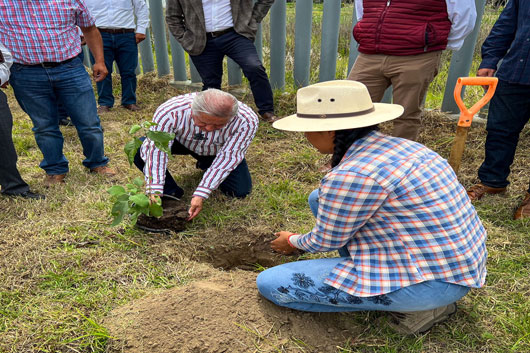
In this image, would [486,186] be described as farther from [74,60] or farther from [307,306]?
[74,60]

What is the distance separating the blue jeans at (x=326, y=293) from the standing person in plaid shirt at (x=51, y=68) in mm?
2215

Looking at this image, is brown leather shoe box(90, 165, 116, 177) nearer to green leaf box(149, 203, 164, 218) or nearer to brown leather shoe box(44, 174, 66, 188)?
brown leather shoe box(44, 174, 66, 188)

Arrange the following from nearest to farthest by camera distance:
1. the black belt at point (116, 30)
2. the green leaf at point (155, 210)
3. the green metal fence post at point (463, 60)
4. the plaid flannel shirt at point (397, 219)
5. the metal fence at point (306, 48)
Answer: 1. the plaid flannel shirt at point (397, 219)
2. the green leaf at point (155, 210)
3. the green metal fence post at point (463, 60)
4. the metal fence at point (306, 48)
5. the black belt at point (116, 30)

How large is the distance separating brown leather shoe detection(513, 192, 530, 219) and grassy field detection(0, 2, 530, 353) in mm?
67

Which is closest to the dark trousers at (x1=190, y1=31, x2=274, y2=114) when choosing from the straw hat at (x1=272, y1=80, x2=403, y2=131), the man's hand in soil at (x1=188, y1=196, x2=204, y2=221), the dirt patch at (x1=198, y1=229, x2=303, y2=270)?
the man's hand in soil at (x1=188, y1=196, x2=204, y2=221)

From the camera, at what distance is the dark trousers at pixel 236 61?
13.3 feet

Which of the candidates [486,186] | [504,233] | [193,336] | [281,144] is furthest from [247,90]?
[193,336]

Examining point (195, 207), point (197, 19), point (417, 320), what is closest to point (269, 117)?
point (197, 19)

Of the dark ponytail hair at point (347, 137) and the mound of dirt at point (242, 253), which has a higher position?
the dark ponytail hair at point (347, 137)

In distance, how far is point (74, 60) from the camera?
3193mm

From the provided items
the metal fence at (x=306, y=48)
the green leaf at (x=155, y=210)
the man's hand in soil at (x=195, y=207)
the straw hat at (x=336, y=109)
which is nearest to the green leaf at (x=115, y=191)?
the green leaf at (x=155, y=210)

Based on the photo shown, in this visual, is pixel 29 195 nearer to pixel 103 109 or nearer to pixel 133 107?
pixel 103 109

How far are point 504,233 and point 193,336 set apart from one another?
6.97ft

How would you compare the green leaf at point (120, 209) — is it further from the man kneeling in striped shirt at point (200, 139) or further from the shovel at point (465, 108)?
the shovel at point (465, 108)
